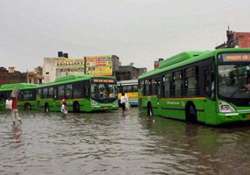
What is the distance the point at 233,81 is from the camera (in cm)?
1759

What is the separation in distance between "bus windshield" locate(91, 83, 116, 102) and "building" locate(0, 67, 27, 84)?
57233mm

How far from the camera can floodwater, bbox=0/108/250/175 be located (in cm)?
987

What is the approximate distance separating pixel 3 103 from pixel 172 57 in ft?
121

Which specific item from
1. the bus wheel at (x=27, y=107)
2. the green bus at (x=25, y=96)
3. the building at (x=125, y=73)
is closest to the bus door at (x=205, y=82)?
the green bus at (x=25, y=96)

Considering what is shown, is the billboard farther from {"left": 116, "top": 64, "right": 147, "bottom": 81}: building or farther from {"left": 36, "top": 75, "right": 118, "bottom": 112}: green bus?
{"left": 36, "top": 75, "right": 118, "bottom": 112}: green bus

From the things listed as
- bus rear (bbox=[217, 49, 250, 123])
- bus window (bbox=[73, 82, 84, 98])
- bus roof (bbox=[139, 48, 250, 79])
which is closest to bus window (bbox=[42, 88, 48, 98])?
bus window (bbox=[73, 82, 84, 98])

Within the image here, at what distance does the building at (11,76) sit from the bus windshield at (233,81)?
7716 centimetres

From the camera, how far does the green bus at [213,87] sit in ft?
57.3

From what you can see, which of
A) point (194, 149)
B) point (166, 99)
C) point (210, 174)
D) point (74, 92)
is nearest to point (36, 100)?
point (74, 92)

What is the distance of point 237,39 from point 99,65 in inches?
1231

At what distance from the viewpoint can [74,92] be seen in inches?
1531

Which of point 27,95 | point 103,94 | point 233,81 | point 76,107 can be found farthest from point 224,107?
point 27,95

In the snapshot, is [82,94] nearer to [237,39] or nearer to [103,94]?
[103,94]

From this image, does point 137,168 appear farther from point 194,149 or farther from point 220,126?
point 220,126
